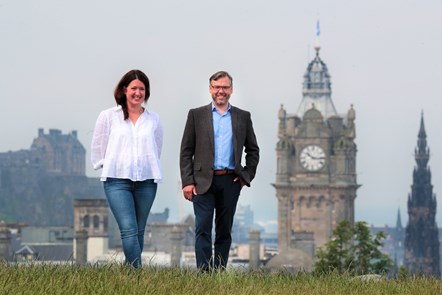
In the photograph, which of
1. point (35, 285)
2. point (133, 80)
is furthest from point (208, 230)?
point (35, 285)

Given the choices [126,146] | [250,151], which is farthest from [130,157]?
[250,151]

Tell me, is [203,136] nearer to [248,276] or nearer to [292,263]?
[248,276]

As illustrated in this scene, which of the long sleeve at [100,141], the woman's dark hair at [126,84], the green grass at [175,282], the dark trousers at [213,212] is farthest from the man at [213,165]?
the long sleeve at [100,141]

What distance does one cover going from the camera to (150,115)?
19.9 meters

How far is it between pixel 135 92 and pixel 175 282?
213cm

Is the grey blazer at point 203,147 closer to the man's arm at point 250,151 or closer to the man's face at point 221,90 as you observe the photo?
the man's arm at point 250,151

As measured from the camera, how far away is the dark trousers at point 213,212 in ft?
66.2

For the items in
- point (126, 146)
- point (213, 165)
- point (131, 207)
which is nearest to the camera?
point (131, 207)

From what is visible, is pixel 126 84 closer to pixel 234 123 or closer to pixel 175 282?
pixel 234 123

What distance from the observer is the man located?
2017 cm

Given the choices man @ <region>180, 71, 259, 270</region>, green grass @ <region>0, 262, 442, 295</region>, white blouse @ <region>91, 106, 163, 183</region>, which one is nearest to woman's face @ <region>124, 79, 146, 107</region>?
white blouse @ <region>91, 106, 163, 183</region>

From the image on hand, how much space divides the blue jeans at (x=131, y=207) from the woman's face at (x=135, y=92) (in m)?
0.74

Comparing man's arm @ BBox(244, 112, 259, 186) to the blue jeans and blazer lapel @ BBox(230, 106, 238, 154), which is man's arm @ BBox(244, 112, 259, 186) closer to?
blazer lapel @ BBox(230, 106, 238, 154)

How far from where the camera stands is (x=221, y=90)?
65.7 ft
